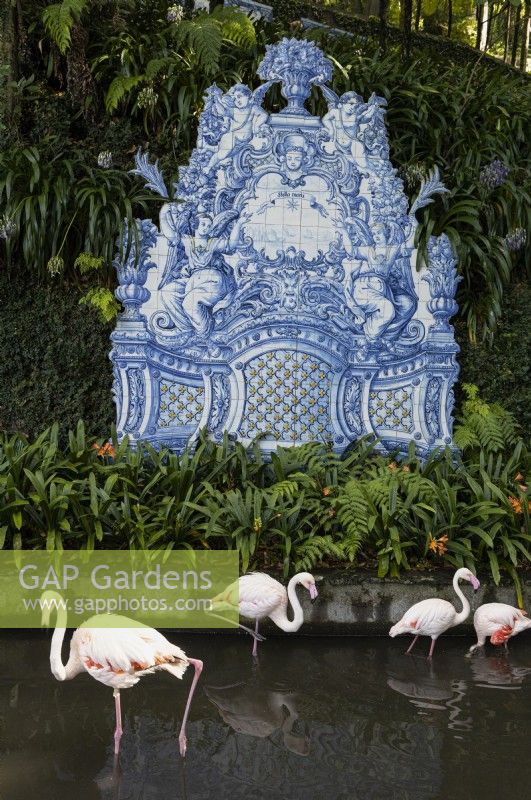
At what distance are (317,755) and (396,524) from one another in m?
2.11

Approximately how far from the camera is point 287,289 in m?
7.05

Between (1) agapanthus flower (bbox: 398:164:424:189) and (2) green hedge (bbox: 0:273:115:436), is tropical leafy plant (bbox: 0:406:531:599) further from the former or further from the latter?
(1) agapanthus flower (bbox: 398:164:424:189)

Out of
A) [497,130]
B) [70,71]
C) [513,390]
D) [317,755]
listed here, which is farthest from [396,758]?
[70,71]

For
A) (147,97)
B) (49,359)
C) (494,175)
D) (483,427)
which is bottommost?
(483,427)

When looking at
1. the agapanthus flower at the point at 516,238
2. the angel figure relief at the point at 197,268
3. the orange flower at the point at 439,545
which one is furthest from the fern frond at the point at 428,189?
the orange flower at the point at 439,545

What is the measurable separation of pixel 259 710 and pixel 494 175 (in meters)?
5.05

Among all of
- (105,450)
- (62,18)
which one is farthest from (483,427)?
(62,18)

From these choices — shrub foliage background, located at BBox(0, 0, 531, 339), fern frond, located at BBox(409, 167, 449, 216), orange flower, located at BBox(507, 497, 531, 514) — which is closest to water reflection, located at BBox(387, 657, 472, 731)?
orange flower, located at BBox(507, 497, 531, 514)

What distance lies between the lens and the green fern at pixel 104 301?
7008 millimetres

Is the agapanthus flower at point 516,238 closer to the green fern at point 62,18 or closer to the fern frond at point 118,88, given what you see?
the fern frond at point 118,88

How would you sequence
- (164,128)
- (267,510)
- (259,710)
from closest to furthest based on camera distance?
1. (259,710)
2. (267,510)
3. (164,128)

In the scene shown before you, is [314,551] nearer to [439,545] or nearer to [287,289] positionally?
[439,545]

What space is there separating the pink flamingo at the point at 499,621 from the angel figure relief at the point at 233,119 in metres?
3.97

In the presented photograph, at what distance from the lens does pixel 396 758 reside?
3951 millimetres
